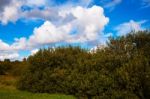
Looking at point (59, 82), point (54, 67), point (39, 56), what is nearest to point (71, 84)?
point (59, 82)

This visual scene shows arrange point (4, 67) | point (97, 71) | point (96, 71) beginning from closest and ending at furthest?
point (96, 71) < point (97, 71) < point (4, 67)

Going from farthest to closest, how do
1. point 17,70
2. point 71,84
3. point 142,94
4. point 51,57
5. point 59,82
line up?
point 17,70 → point 51,57 → point 59,82 → point 71,84 → point 142,94

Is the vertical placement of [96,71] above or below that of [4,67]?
below

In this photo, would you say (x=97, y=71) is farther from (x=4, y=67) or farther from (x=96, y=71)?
(x=4, y=67)

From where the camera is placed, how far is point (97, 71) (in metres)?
40.4

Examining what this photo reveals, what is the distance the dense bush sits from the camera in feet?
117

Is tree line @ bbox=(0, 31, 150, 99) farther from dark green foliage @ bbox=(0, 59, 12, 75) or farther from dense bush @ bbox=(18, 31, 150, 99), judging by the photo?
dark green foliage @ bbox=(0, 59, 12, 75)

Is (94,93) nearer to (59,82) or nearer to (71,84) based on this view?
(71,84)

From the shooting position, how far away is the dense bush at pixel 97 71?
35.8 meters

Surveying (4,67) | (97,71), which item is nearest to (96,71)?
(97,71)

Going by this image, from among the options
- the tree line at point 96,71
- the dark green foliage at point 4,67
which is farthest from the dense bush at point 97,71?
the dark green foliage at point 4,67

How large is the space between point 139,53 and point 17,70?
39823mm

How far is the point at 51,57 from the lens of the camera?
49.7 m

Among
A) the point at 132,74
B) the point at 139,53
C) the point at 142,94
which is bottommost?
the point at 142,94
